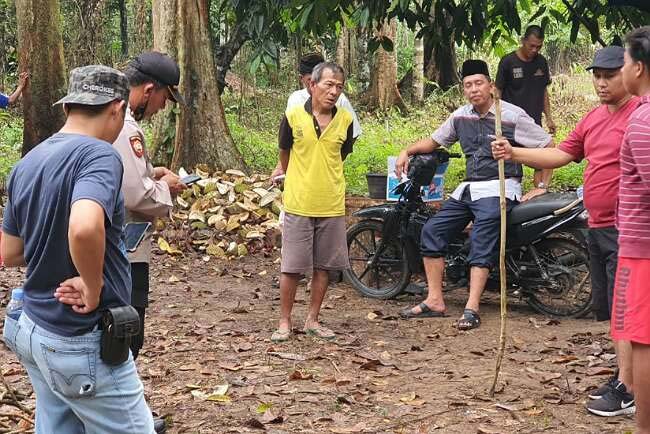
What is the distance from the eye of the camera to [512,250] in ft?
23.4

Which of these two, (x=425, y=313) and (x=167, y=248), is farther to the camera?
(x=167, y=248)

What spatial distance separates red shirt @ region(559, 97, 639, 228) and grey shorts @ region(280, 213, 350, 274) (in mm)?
1824

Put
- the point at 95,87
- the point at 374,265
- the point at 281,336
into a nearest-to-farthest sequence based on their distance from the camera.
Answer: the point at 95,87, the point at 281,336, the point at 374,265

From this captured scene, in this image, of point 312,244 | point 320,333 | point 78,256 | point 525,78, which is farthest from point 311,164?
point 525,78

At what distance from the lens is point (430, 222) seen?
7.28m

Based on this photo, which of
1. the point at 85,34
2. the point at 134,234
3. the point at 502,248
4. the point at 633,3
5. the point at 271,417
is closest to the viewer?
the point at 134,234

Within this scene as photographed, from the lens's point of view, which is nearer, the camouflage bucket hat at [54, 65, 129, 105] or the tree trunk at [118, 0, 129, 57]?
the camouflage bucket hat at [54, 65, 129, 105]

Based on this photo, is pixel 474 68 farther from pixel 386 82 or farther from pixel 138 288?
pixel 386 82

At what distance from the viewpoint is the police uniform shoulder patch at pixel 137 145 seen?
4.20m

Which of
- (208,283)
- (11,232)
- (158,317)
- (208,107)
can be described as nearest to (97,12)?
(208,107)

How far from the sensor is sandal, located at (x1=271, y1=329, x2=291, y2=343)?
21.2 ft

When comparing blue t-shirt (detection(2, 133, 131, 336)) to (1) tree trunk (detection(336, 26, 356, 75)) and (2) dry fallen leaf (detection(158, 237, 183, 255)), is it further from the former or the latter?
(1) tree trunk (detection(336, 26, 356, 75))

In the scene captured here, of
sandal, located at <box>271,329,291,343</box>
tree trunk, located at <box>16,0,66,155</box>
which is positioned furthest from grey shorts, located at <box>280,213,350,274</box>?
tree trunk, located at <box>16,0,66,155</box>

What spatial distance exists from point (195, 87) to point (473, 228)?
4898mm
